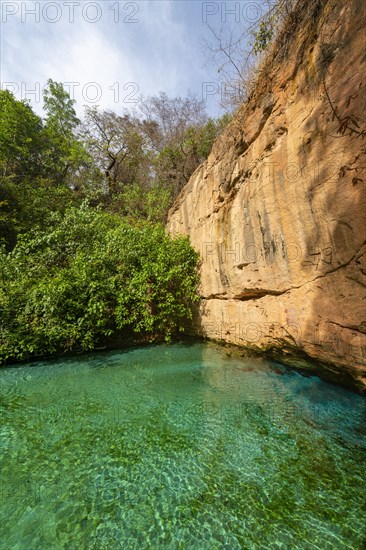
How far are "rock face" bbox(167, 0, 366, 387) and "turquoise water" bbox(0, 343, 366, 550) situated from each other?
125 centimetres

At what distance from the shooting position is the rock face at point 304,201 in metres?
3.68

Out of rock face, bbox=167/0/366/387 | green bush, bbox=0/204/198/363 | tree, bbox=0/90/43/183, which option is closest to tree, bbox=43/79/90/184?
tree, bbox=0/90/43/183

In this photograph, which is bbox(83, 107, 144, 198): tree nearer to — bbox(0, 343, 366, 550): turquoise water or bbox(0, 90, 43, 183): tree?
bbox(0, 90, 43, 183): tree

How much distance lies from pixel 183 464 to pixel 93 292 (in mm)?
5610

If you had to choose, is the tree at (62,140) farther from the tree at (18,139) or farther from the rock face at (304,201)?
the rock face at (304,201)

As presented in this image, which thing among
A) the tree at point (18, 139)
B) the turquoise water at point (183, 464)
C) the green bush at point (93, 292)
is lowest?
the turquoise water at point (183, 464)

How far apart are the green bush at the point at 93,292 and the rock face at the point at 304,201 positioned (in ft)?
6.25

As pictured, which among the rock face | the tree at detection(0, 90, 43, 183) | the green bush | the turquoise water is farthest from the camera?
the tree at detection(0, 90, 43, 183)

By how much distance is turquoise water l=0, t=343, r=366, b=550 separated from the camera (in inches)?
87.4

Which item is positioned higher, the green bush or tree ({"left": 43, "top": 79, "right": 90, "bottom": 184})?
tree ({"left": 43, "top": 79, "right": 90, "bottom": 184})

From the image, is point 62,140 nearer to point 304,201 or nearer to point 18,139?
point 18,139

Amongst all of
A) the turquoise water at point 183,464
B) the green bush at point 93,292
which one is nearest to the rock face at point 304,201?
the turquoise water at point 183,464

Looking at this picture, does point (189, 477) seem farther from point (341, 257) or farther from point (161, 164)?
point (161, 164)

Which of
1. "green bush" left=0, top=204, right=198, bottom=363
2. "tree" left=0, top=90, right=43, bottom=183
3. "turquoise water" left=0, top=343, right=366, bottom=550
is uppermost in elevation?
"tree" left=0, top=90, right=43, bottom=183
